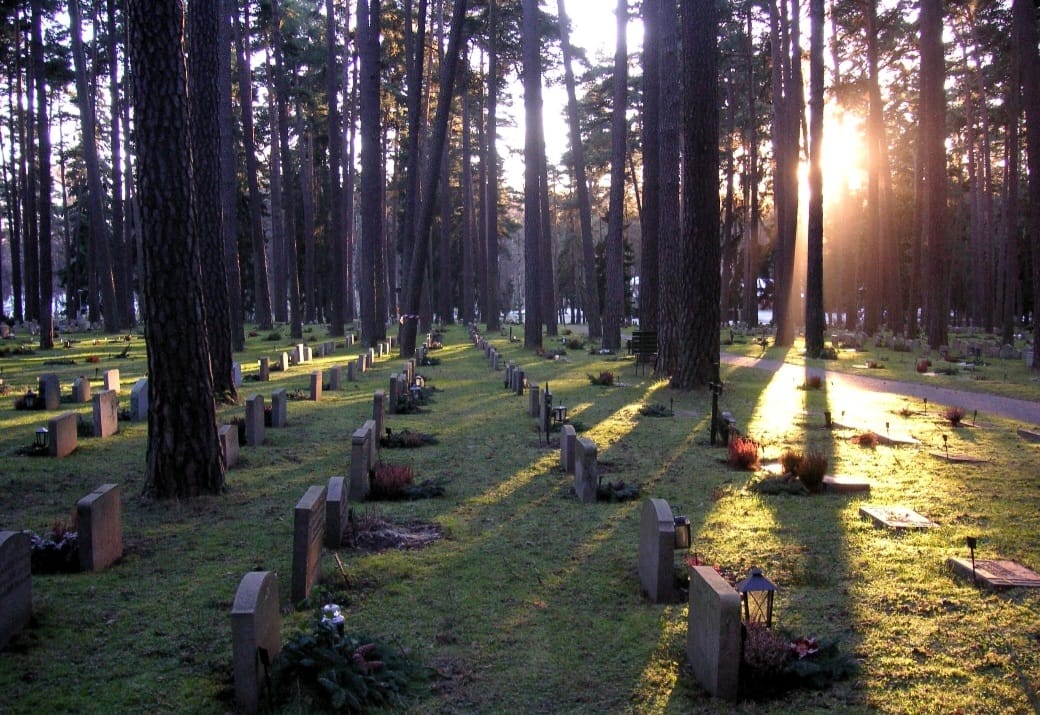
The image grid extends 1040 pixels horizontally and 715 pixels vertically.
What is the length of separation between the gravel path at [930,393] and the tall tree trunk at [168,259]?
12.7m

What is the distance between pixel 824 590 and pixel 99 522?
17.3 feet

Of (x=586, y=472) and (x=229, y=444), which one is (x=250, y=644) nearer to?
(x=586, y=472)

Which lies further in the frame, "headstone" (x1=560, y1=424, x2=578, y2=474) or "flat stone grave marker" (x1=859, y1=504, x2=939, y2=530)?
"headstone" (x1=560, y1=424, x2=578, y2=474)

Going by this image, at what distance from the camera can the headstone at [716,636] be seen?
409 centimetres

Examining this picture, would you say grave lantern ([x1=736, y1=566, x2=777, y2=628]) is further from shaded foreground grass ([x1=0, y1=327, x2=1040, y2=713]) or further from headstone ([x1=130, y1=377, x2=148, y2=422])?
headstone ([x1=130, y1=377, x2=148, y2=422])

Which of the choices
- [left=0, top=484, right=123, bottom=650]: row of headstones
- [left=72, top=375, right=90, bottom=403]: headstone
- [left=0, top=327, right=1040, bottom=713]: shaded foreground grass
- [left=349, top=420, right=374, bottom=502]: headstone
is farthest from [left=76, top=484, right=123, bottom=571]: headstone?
[left=72, top=375, right=90, bottom=403]: headstone

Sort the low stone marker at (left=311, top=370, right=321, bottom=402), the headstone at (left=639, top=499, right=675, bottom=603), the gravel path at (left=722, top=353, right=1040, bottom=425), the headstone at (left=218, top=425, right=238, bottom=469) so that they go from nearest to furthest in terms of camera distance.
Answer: the headstone at (left=639, top=499, right=675, bottom=603), the headstone at (left=218, top=425, right=238, bottom=469), the gravel path at (left=722, top=353, right=1040, bottom=425), the low stone marker at (left=311, top=370, right=321, bottom=402)

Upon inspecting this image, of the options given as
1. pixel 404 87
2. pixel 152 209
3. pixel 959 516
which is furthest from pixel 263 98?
pixel 959 516

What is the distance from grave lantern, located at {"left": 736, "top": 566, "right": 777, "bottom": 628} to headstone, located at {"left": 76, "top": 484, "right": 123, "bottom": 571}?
4562 millimetres

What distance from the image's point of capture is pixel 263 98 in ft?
158

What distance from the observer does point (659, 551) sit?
217 inches

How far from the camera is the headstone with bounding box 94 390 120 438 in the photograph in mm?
11484

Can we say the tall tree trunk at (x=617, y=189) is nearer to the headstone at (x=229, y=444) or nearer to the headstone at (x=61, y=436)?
the headstone at (x=229, y=444)

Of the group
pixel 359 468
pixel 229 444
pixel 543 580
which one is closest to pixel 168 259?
pixel 229 444
